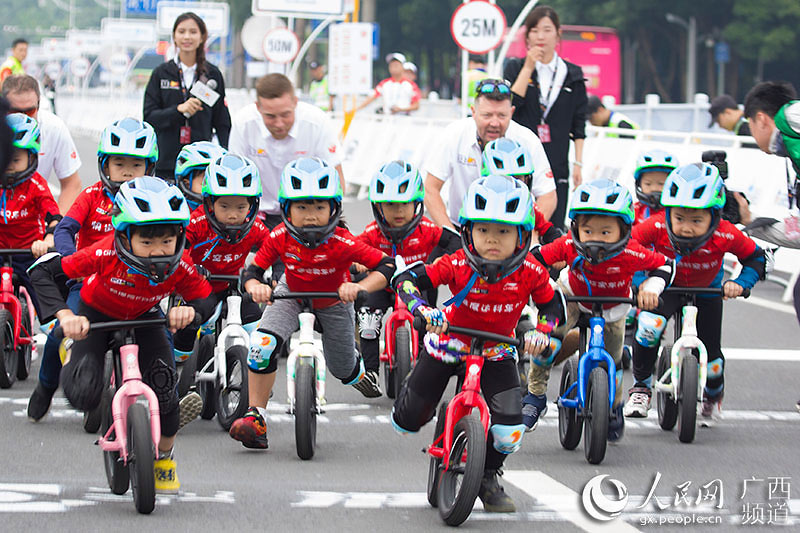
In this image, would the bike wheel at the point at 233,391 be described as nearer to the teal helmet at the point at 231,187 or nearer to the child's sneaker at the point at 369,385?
the teal helmet at the point at 231,187

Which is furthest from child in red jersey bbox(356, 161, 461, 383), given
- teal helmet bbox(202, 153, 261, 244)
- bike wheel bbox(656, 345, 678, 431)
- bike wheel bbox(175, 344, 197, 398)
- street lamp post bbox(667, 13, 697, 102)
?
street lamp post bbox(667, 13, 697, 102)

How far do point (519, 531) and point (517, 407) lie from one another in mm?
608

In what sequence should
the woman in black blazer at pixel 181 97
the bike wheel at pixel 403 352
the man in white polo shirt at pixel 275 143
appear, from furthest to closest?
the woman in black blazer at pixel 181 97 < the man in white polo shirt at pixel 275 143 < the bike wheel at pixel 403 352

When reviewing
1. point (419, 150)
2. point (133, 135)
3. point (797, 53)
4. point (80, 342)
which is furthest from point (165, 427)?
point (797, 53)

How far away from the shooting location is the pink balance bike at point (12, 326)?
9.65 m

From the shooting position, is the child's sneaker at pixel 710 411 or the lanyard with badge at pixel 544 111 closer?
the child's sneaker at pixel 710 411

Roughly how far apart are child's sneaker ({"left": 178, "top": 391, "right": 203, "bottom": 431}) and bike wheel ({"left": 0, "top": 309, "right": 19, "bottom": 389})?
190cm

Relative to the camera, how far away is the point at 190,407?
8188 millimetres

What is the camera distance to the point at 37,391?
865 centimetres

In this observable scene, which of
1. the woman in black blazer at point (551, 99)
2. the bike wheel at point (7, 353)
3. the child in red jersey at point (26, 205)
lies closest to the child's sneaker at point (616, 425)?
the child in red jersey at point (26, 205)

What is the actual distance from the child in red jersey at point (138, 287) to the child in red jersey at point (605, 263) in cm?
216

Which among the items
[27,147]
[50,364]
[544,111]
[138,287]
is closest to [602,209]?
[138,287]

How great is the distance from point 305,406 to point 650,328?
2377mm

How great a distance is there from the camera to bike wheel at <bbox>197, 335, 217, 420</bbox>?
8828mm
